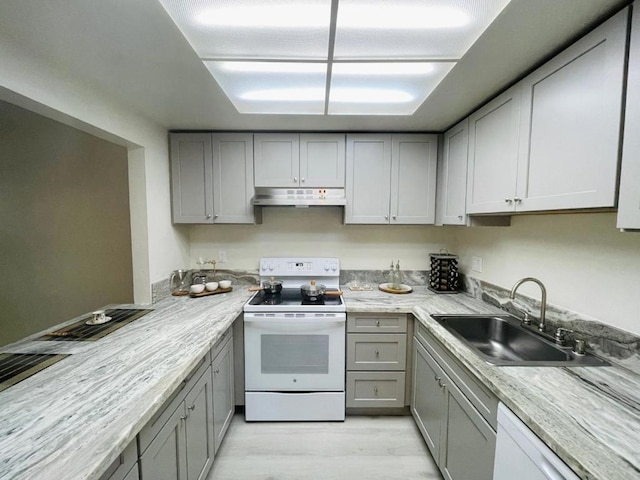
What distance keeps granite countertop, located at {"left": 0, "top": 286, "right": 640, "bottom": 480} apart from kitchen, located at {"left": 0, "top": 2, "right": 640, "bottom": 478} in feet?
1.53

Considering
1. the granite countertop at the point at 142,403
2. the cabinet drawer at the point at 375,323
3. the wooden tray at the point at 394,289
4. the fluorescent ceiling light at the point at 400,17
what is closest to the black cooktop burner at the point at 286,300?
the cabinet drawer at the point at 375,323

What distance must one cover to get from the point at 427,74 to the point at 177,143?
206cm

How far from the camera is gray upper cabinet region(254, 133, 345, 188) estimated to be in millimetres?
2262

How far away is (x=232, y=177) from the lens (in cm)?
229

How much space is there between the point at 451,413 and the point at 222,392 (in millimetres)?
1425

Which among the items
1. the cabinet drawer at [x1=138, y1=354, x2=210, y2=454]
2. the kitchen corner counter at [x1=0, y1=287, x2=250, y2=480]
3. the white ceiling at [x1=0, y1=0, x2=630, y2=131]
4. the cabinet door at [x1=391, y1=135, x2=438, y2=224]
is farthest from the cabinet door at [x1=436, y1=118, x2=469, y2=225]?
the cabinet drawer at [x1=138, y1=354, x2=210, y2=454]

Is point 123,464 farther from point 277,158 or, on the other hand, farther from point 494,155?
point 494,155

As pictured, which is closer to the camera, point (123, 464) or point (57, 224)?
point (123, 464)

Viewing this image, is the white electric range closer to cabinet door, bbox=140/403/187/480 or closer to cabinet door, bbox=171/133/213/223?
cabinet door, bbox=140/403/187/480

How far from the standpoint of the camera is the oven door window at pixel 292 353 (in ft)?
6.47

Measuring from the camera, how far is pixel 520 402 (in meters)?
0.88

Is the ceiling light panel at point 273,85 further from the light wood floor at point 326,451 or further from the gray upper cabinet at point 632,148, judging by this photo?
the light wood floor at point 326,451

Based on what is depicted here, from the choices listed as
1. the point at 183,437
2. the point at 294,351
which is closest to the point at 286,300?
the point at 294,351

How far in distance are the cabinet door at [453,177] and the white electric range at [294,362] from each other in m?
1.19
